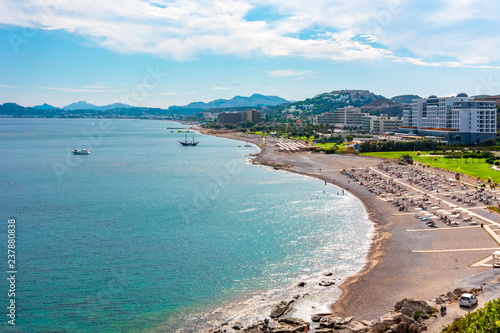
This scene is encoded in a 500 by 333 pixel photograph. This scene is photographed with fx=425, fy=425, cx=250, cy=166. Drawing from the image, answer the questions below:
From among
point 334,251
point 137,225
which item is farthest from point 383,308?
point 137,225

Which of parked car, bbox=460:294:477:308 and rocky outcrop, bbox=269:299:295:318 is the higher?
parked car, bbox=460:294:477:308

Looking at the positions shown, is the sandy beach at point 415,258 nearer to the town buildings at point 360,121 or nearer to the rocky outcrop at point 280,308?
the rocky outcrop at point 280,308

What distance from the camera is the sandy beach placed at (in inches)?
935

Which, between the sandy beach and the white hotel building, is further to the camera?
the white hotel building

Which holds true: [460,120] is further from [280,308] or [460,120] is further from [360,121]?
[280,308]

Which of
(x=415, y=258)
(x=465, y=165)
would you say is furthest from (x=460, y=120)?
(x=415, y=258)

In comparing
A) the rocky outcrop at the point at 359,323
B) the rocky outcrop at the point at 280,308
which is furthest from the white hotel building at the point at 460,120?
the rocky outcrop at the point at 280,308

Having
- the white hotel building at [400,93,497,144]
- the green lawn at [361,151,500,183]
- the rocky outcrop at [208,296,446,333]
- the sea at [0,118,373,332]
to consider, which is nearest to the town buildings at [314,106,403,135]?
the white hotel building at [400,93,497,144]

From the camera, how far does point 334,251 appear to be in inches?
1284

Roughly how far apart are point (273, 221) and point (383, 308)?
63.8 ft

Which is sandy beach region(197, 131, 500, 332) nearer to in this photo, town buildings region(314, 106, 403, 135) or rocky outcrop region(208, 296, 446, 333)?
rocky outcrop region(208, 296, 446, 333)

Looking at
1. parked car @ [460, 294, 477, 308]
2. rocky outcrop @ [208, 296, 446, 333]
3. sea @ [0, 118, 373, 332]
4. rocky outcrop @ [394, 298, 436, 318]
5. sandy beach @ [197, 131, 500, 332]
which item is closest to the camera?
rocky outcrop @ [208, 296, 446, 333]

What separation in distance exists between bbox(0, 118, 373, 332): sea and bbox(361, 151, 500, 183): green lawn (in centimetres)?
2041

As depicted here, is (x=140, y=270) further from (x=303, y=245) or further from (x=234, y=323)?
(x=303, y=245)
